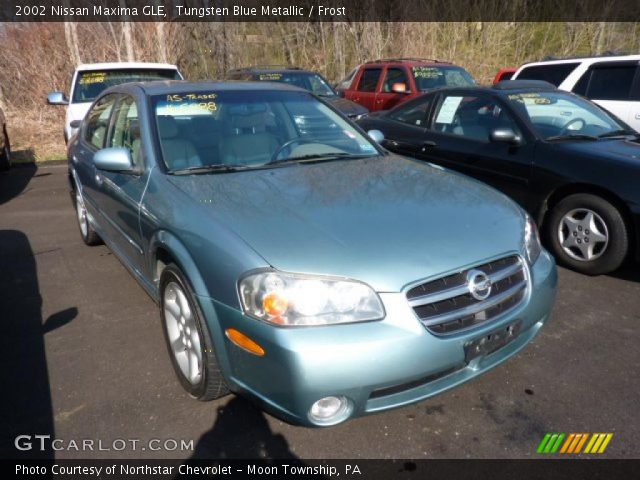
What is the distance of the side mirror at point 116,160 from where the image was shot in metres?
2.91

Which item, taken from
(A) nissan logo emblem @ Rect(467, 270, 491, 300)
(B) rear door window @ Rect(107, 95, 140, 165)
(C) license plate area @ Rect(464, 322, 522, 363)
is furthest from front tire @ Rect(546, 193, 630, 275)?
(B) rear door window @ Rect(107, 95, 140, 165)

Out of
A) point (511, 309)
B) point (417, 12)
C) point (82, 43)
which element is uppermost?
point (417, 12)

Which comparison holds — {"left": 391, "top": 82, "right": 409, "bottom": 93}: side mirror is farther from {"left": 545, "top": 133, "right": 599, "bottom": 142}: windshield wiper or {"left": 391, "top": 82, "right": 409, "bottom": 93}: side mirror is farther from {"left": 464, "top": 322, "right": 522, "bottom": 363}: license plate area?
{"left": 464, "top": 322, "right": 522, "bottom": 363}: license plate area

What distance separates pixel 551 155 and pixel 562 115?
0.77 m

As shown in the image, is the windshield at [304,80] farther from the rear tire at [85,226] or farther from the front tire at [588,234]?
the front tire at [588,234]

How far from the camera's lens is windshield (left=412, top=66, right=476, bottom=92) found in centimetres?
949

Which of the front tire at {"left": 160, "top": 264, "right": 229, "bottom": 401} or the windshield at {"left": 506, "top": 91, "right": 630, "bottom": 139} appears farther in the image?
the windshield at {"left": 506, "top": 91, "right": 630, "bottom": 139}

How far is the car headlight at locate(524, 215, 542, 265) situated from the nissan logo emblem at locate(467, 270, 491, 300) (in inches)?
16.5

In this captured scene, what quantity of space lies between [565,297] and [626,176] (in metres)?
1.04

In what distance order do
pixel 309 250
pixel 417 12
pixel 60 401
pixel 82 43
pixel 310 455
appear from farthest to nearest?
pixel 417 12 < pixel 82 43 < pixel 60 401 < pixel 310 455 < pixel 309 250

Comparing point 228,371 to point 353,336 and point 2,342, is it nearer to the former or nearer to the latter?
point 353,336

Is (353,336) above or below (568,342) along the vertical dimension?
above

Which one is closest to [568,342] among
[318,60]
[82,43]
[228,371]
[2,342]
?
[228,371]

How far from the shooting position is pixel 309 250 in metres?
2.07
